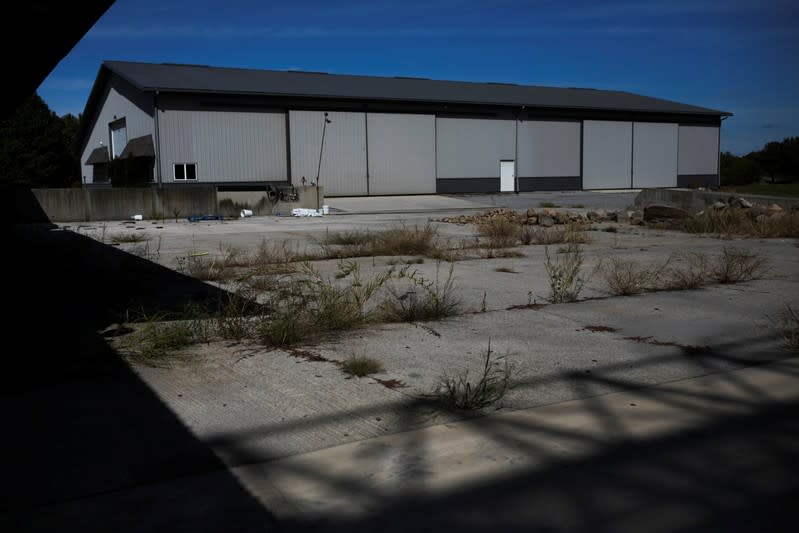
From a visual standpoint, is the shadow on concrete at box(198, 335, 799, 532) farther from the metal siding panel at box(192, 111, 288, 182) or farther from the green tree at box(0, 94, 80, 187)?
the green tree at box(0, 94, 80, 187)

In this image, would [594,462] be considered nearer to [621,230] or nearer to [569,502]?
[569,502]

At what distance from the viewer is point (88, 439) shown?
425 cm

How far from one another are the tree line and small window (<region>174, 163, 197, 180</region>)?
39.7 meters

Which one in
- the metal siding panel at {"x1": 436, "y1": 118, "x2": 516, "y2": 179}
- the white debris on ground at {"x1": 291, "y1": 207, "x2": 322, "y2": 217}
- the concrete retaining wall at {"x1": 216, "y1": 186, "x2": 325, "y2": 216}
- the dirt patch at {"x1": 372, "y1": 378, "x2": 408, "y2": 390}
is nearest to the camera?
the dirt patch at {"x1": 372, "y1": 378, "x2": 408, "y2": 390}

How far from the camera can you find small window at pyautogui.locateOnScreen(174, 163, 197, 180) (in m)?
36.2

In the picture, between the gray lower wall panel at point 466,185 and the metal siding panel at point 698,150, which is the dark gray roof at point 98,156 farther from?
the metal siding panel at point 698,150

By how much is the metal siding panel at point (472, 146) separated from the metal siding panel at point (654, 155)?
9.70 m

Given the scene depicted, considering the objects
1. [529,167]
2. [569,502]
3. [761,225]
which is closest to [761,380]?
[569,502]

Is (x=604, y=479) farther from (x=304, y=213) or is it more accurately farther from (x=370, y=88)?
(x=370, y=88)

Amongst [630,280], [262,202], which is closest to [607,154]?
[262,202]

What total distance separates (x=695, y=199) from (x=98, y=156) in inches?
1486

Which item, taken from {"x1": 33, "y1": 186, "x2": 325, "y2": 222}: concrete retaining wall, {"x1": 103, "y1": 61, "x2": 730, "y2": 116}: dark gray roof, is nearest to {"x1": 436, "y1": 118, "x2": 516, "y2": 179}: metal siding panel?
{"x1": 103, "y1": 61, "x2": 730, "y2": 116}: dark gray roof

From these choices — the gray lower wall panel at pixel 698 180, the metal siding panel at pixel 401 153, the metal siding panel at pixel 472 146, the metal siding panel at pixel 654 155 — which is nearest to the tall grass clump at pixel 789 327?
the metal siding panel at pixel 401 153

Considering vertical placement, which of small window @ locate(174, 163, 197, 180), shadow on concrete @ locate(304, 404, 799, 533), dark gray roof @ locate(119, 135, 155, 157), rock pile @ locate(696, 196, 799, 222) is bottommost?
shadow on concrete @ locate(304, 404, 799, 533)
